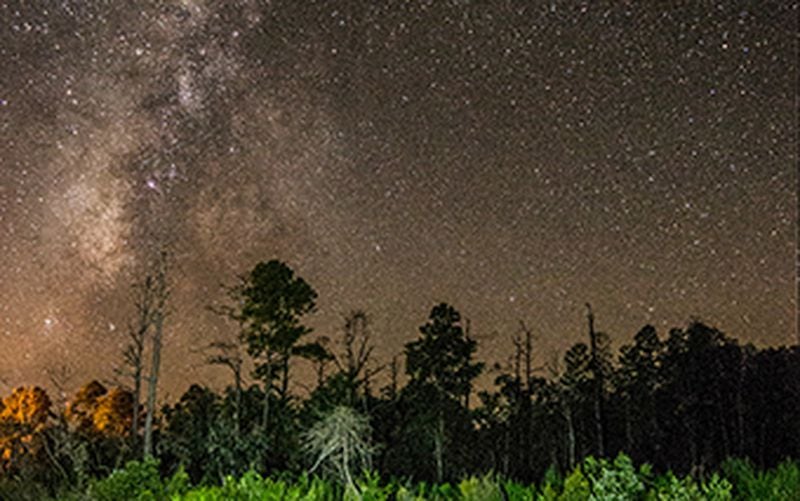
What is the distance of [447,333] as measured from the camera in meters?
33.4

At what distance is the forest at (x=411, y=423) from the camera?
42.0ft

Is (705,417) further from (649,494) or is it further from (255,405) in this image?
(649,494)

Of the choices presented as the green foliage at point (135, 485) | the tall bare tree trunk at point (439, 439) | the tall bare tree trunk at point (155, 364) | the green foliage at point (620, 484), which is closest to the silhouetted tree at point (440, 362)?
the tall bare tree trunk at point (439, 439)

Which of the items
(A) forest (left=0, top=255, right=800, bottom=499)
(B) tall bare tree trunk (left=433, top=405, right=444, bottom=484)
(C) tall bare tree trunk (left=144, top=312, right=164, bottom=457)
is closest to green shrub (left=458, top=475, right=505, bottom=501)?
(A) forest (left=0, top=255, right=800, bottom=499)

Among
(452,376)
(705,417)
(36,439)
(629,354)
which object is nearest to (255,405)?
(452,376)

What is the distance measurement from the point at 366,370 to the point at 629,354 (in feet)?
65.0

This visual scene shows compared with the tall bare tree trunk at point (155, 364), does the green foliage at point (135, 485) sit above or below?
below

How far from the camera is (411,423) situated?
33125 millimetres

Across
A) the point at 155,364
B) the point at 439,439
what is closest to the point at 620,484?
the point at 155,364

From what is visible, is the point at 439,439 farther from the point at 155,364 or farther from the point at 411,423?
the point at 155,364

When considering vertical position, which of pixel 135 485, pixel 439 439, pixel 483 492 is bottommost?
pixel 135 485

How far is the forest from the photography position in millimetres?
12812

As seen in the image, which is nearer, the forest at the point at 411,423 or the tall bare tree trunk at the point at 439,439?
the forest at the point at 411,423

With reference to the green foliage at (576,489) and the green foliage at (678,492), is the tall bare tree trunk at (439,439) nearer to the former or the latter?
the green foliage at (576,489)
